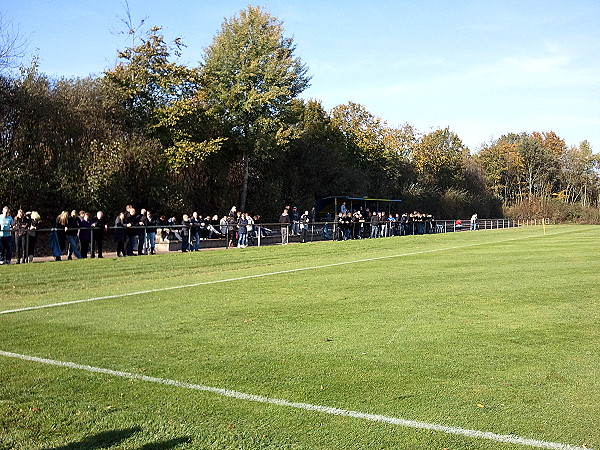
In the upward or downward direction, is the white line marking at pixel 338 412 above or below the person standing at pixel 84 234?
below

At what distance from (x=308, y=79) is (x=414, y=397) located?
45.4 meters

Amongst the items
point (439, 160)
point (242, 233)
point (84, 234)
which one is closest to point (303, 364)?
point (84, 234)

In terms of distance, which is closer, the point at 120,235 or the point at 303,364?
the point at 303,364

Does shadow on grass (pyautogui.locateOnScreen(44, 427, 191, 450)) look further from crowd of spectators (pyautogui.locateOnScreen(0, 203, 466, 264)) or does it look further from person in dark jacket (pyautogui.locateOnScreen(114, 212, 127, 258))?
person in dark jacket (pyautogui.locateOnScreen(114, 212, 127, 258))

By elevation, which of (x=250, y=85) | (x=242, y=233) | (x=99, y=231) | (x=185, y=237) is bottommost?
(x=185, y=237)

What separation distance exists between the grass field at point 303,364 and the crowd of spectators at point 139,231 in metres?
7.13

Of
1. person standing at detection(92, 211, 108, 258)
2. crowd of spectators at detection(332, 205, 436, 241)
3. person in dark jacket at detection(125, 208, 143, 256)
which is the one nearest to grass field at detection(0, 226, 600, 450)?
person standing at detection(92, 211, 108, 258)

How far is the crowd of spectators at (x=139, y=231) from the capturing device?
2034 centimetres

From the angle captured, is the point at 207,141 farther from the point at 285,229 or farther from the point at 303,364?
the point at 303,364

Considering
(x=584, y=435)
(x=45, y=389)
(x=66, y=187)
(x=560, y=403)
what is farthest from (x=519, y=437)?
(x=66, y=187)

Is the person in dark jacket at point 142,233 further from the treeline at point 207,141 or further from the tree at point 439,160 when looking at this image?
the tree at point 439,160

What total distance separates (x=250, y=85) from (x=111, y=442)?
4134 cm

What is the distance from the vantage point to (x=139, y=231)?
23.7m

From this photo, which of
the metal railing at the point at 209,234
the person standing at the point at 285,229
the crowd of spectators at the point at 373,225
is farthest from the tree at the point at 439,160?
the person standing at the point at 285,229
